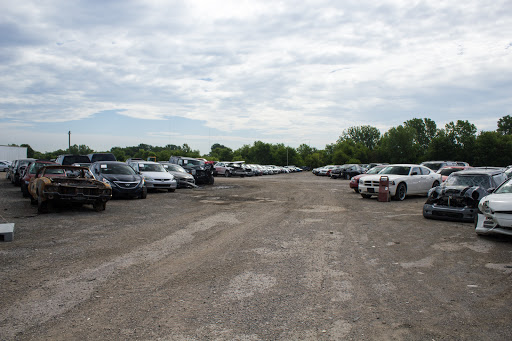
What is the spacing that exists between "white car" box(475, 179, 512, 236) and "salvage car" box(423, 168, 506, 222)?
5.91 ft

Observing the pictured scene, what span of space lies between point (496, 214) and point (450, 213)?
9.12 ft

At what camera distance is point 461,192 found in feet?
33.5

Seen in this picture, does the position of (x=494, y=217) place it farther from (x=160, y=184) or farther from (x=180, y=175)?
(x=180, y=175)

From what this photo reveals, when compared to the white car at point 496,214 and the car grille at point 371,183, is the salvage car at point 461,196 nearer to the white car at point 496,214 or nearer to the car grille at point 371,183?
the white car at point 496,214

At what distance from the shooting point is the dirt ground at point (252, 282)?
11.4ft

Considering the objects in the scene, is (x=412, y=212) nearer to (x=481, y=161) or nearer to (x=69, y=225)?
(x=69, y=225)

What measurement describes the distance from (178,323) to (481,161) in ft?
304

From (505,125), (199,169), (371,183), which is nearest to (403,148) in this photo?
(505,125)

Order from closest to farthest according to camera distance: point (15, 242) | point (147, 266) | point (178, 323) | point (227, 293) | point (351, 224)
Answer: point (178, 323) → point (227, 293) → point (147, 266) → point (15, 242) → point (351, 224)

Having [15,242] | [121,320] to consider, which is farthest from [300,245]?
[15,242]

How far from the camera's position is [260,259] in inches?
235

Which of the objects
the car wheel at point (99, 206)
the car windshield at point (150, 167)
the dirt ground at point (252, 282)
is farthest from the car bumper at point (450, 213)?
the car windshield at point (150, 167)

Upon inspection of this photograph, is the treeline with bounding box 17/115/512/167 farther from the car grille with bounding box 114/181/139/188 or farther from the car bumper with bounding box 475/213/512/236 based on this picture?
the car bumper with bounding box 475/213/512/236

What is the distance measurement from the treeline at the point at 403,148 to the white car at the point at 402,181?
76.4m
